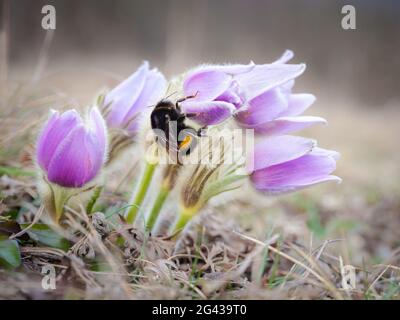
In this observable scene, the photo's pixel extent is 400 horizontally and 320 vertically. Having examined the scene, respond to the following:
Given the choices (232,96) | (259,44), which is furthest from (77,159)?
(259,44)

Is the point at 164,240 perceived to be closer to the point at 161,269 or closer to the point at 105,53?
the point at 161,269

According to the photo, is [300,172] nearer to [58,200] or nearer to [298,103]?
[298,103]

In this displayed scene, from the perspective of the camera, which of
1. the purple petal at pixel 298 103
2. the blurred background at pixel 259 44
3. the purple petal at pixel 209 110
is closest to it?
the purple petal at pixel 209 110

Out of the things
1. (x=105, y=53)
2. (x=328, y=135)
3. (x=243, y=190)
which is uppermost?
(x=105, y=53)

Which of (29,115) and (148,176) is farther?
(29,115)

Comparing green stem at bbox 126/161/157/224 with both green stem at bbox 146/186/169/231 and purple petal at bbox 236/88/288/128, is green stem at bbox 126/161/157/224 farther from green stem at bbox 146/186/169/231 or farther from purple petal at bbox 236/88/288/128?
→ purple petal at bbox 236/88/288/128

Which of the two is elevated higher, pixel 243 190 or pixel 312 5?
pixel 312 5

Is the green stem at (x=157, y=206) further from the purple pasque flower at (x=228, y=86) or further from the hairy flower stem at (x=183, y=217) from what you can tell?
the purple pasque flower at (x=228, y=86)

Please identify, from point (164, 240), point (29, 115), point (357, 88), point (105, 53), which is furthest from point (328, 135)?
point (164, 240)

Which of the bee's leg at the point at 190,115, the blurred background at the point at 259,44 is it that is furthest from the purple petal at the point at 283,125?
the blurred background at the point at 259,44
